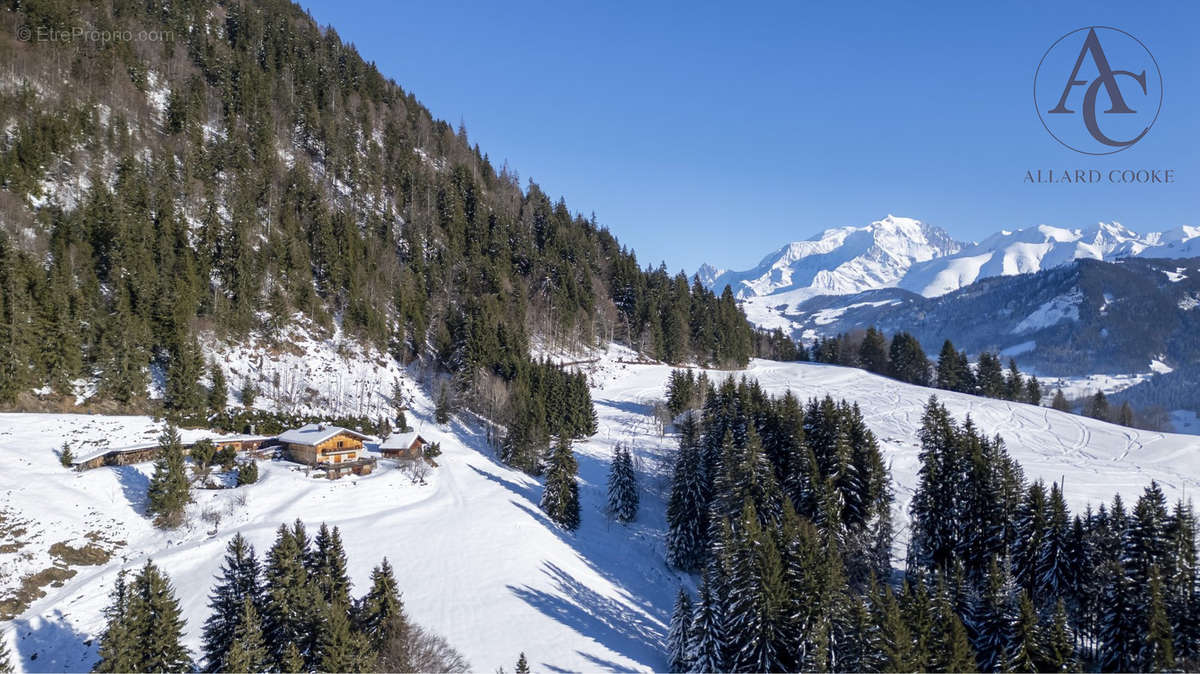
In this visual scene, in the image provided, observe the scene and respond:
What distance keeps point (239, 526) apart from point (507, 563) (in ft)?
60.0

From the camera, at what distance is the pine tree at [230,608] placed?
23.2 metres

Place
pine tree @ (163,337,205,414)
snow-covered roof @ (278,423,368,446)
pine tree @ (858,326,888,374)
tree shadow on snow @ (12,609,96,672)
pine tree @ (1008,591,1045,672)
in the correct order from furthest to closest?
pine tree @ (858,326,888,374)
pine tree @ (163,337,205,414)
snow-covered roof @ (278,423,368,446)
pine tree @ (1008,591,1045,672)
tree shadow on snow @ (12,609,96,672)

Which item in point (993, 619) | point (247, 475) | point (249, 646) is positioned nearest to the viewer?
point (249, 646)

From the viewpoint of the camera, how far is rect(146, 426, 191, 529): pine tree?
122ft

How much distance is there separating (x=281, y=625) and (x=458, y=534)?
2047 centimetres

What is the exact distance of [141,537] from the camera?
117ft

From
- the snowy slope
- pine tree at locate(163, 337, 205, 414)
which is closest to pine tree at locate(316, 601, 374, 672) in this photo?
the snowy slope

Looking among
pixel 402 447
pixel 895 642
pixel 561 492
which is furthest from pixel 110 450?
pixel 895 642

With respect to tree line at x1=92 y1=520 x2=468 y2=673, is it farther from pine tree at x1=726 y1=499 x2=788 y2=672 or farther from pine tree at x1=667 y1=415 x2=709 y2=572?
pine tree at x1=667 y1=415 x2=709 y2=572

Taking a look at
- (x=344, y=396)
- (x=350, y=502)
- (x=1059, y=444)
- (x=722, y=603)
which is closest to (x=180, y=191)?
(x=344, y=396)

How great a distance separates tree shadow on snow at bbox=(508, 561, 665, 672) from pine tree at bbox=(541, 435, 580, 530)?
29.4ft

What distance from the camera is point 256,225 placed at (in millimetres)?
78375

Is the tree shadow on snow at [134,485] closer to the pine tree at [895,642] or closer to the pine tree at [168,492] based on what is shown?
the pine tree at [168,492]

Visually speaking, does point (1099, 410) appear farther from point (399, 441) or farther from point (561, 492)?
point (399, 441)
